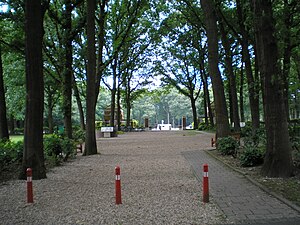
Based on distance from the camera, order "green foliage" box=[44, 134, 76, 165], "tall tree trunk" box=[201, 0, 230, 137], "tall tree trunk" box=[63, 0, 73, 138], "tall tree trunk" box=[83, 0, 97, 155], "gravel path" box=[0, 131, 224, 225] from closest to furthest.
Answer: "gravel path" box=[0, 131, 224, 225] → "green foliage" box=[44, 134, 76, 165] → "tall tree trunk" box=[201, 0, 230, 137] → "tall tree trunk" box=[83, 0, 97, 155] → "tall tree trunk" box=[63, 0, 73, 138]

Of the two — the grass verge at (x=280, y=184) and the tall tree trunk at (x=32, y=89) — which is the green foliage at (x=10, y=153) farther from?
the grass verge at (x=280, y=184)

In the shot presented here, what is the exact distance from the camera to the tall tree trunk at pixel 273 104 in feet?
27.4

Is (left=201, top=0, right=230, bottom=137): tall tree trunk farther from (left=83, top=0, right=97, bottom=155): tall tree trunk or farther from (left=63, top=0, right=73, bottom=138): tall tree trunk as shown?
(left=63, top=0, right=73, bottom=138): tall tree trunk

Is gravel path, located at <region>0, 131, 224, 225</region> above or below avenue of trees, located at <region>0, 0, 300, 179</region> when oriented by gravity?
below

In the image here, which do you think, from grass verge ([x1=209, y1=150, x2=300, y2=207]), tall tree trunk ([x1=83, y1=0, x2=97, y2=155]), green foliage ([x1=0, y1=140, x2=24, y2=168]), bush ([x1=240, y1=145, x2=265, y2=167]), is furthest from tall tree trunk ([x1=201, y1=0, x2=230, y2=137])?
green foliage ([x1=0, y1=140, x2=24, y2=168])

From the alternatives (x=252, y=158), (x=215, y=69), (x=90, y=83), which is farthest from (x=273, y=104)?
(x=90, y=83)

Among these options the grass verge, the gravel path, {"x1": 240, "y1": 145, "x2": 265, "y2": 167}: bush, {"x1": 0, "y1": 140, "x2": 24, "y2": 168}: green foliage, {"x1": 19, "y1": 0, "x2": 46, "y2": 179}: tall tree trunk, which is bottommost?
the gravel path

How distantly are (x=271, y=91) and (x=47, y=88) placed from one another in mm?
32665

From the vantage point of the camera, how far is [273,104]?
8492 millimetres

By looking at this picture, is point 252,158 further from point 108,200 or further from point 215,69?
point 215,69

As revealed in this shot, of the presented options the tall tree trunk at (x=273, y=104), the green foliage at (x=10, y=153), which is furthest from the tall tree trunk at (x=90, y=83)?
the tall tree trunk at (x=273, y=104)

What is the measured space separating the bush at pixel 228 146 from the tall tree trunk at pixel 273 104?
445 centimetres

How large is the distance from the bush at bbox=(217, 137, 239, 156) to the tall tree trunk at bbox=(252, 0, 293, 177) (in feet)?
14.6

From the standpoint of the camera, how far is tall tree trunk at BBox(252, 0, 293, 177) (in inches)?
329
